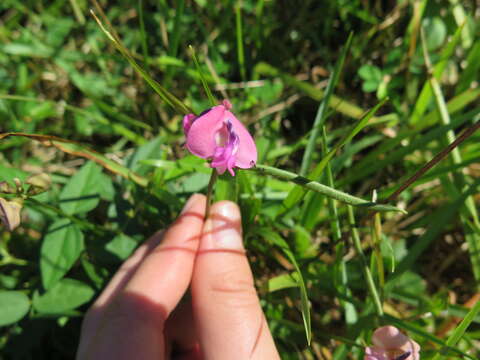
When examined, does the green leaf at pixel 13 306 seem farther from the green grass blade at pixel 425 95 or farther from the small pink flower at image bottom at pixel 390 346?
the green grass blade at pixel 425 95

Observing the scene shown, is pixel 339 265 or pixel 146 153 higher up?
pixel 146 153

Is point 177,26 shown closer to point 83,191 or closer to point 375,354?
point 83,191

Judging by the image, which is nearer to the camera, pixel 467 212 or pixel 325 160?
pixel 325 160

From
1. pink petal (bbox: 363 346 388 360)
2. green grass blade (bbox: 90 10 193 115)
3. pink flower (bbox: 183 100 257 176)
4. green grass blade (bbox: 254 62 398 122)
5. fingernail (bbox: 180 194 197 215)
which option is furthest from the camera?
green grass blade (bbox: 254 62 398 122)

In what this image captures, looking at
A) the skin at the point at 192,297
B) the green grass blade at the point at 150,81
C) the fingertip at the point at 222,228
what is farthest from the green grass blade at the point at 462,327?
the green grass blade at the point at 150,81

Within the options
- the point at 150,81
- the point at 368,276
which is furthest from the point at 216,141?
the point at 368,276

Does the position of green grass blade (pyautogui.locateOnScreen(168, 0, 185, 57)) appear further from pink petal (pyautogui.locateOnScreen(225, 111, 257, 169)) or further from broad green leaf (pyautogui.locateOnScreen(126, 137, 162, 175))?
pink petal (pyautogui.locateOnScreen(225, 111, 257, 169))

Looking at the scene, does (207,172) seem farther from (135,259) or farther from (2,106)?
(2,106)

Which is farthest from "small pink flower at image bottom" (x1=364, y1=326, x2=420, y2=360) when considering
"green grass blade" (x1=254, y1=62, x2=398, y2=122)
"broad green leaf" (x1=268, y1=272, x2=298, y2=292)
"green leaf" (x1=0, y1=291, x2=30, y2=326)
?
"green leaf" (x1=0, y1=291, x2=30, y2=326)

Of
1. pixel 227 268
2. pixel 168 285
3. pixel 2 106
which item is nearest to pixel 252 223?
pixel 227 268
